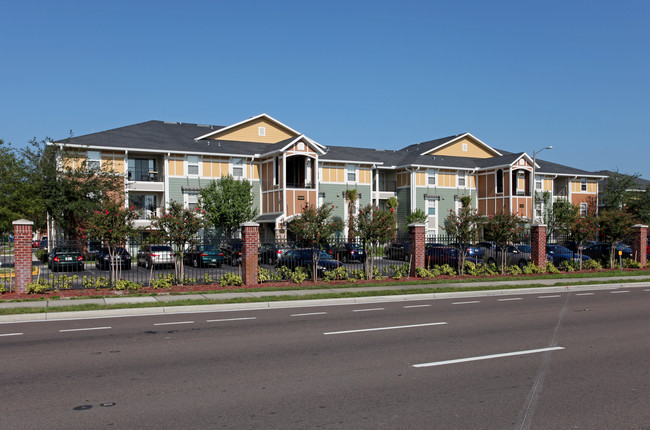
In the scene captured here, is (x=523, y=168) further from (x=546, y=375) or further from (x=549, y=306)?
(x=546, y=375)

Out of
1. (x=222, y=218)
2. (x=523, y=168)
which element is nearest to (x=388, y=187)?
(x=523, y=168)

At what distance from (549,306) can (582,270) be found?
14.2 m

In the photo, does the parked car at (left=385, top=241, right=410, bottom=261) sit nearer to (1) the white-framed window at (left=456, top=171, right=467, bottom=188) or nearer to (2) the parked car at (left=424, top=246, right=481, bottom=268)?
Answer: (2) the parked car at (left=424, top=246, right=481, bottom=268)

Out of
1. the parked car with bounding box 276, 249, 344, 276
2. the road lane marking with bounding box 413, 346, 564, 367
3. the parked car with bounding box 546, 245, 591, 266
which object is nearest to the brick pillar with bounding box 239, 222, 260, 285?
the parked car with bounding box 276, 249, 344, 276

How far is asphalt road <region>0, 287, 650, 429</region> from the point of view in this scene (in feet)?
20.0

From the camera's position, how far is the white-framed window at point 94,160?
36.0 metres

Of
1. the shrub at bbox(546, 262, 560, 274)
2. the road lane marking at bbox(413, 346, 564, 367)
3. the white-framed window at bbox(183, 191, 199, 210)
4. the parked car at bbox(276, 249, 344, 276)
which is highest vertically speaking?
the white-framed window at bbox(183, 191, 199, 210)

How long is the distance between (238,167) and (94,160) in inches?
407

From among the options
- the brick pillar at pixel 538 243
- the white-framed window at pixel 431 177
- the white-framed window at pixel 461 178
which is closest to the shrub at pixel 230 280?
the brick pillar at pixel 538 243

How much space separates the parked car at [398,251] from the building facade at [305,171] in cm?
783

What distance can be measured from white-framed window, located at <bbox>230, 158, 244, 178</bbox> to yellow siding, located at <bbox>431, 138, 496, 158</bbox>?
20.7 metres

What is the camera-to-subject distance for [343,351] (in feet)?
31.4

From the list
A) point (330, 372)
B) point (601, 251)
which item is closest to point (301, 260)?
point (330, 372)

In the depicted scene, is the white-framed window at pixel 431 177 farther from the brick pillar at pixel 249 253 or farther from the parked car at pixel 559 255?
the brick pillar at pixel 249 253
